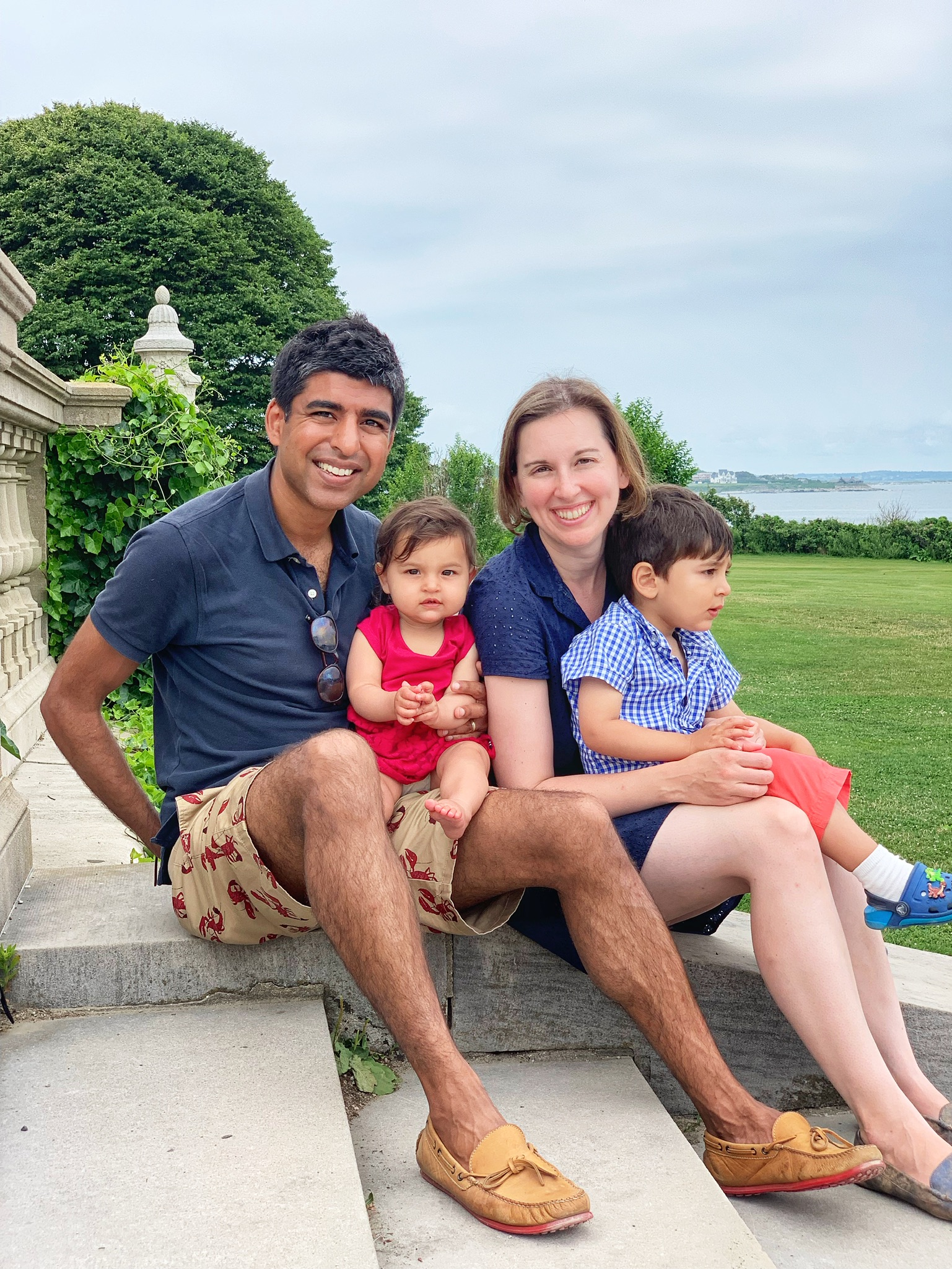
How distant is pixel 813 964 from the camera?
7.56 feet

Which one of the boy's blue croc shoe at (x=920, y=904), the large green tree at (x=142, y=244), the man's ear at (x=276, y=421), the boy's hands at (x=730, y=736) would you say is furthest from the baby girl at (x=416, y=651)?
the large green tree at (x=142, y=244)

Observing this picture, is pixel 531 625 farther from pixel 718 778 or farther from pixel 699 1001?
pixel 699 1001

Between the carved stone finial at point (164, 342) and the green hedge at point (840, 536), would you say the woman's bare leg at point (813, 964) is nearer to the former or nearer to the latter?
the carved stone finial at point (164, 342)

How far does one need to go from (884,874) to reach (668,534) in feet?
2.88

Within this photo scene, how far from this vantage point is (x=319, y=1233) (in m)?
1.78

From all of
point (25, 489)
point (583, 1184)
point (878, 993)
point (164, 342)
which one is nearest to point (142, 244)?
point (164, 342)

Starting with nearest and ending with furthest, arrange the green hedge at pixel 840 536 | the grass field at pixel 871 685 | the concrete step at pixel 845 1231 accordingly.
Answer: the concrete step at pixel 845 1231 < the grass field at pixel 871 685 < the green hedge at pixel 840 536

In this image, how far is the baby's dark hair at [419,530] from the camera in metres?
2.74

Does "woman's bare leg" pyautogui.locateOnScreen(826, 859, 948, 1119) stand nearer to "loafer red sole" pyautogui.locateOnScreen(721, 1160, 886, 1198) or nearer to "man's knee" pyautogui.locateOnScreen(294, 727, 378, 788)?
"loafer red sole" pyautogui.locateOnScreen(721, 1160, 886, 1198)

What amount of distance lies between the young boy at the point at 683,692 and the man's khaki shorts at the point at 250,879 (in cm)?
43

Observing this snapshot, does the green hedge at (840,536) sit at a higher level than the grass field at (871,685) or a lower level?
higher

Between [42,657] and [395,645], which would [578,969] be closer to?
[395,645]

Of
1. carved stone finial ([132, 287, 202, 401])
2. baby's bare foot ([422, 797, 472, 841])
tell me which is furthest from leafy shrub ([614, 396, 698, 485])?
baby's bare foot ([422, 797, 472, 841])

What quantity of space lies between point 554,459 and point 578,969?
1187 millimetres
